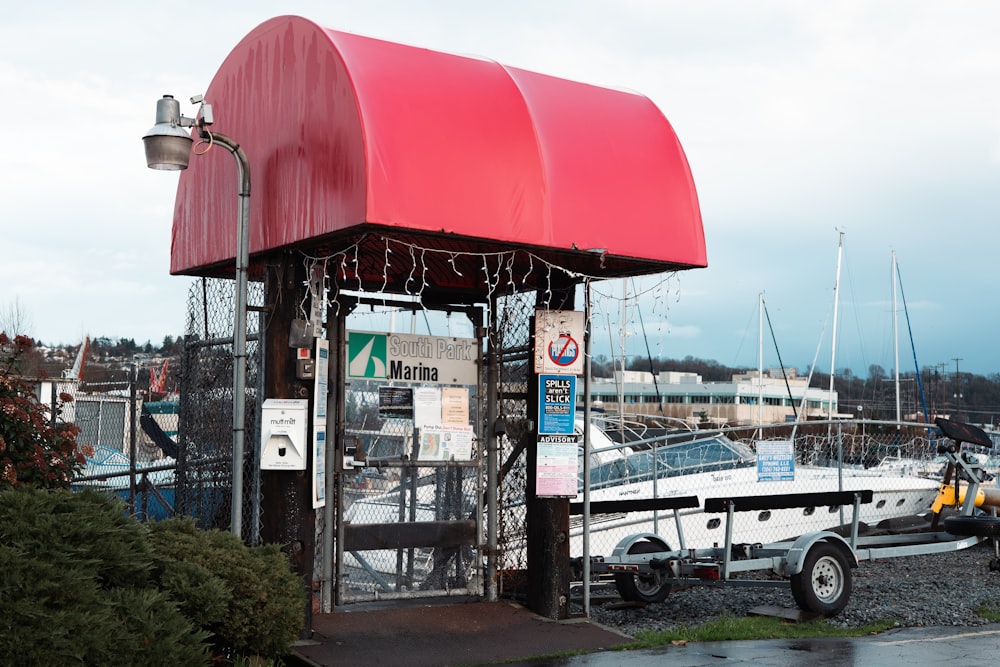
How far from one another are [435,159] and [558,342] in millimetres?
2601

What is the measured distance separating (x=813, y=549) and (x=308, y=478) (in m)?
4.99

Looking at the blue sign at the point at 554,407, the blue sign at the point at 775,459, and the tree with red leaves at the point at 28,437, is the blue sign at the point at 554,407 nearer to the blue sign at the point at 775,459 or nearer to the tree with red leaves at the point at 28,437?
the tree with red leaves at the point at 28,437

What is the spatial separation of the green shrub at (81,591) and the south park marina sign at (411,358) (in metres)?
3.18

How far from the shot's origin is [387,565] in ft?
32.7

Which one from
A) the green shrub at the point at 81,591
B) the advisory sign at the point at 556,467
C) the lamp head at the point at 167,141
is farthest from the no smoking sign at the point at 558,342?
the green shrub at the point at 81,591

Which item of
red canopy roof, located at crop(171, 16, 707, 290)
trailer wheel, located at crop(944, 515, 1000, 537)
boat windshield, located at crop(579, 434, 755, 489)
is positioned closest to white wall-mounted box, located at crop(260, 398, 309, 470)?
red canopy roof, located at crop(171, 16, 707, 290)

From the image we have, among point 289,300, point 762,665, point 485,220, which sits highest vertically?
point 485,220

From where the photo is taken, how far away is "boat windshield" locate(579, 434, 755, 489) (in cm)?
1964

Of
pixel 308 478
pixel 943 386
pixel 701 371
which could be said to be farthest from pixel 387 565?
pixel 701 371

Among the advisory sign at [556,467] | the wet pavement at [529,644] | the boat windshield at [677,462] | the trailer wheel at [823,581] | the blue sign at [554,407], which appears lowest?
the wet pavement at [529,644]

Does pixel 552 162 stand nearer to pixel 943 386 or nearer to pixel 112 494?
pixel 112 494

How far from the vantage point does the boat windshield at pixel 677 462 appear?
1964 cm

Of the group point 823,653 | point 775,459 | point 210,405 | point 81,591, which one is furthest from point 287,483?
point 775,459

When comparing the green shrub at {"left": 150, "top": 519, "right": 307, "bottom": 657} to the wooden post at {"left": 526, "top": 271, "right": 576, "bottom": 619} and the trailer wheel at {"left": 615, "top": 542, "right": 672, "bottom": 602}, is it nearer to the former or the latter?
the wooden post at {"left": 526, "top": 271, "right": 576, "bottom": 619}
